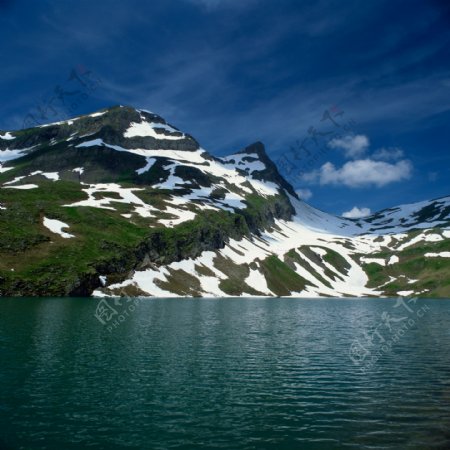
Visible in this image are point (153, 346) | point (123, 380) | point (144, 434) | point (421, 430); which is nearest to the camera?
point (144, 434)

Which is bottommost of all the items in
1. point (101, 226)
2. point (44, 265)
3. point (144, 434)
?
point (144, 434)

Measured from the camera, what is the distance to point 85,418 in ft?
89.5

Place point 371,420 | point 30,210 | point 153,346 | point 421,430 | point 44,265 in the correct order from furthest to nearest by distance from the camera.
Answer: point 30,210 → point 44,265 → point 153,346 → point 371,420 → point 421,430

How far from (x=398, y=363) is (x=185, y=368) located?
23.4 m

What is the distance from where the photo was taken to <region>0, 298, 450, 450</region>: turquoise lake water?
974 inches

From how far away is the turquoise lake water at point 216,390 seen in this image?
24.7 meters

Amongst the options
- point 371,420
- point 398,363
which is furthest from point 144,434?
point 398,363

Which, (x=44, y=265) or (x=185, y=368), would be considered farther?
(x=44, y=265)

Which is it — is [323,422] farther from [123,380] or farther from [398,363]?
[398,363]

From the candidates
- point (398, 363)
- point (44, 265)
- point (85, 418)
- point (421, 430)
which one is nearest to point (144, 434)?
point (85, 418)

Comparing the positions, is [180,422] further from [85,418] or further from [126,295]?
[126,295]

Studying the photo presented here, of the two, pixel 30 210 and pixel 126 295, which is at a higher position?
pixel 30 210

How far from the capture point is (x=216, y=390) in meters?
34.9

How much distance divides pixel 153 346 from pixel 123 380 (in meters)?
16.2
